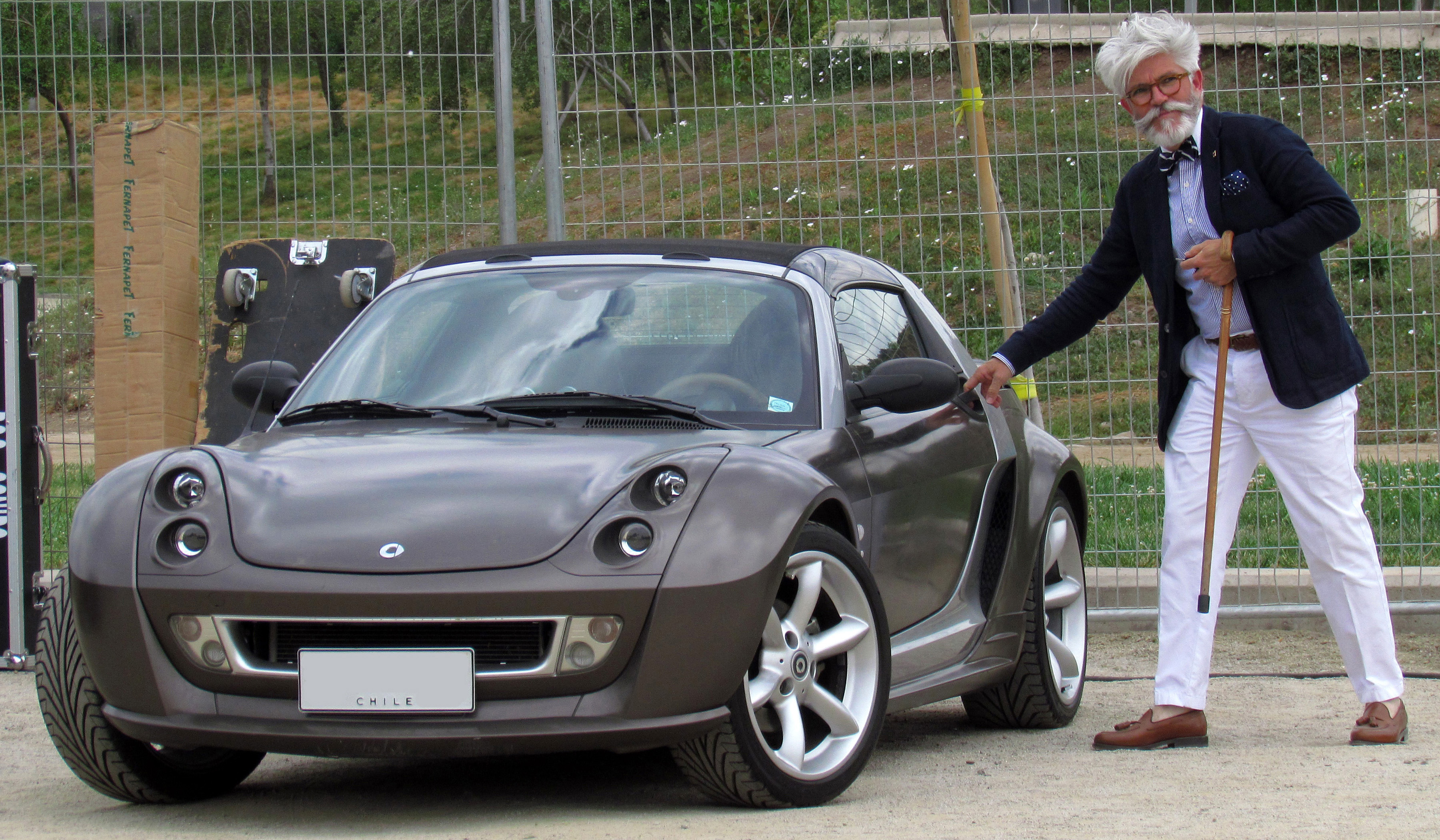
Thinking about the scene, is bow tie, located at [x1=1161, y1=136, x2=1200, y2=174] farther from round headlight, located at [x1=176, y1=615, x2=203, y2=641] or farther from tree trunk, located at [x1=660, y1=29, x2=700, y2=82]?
round headlight, located at [x1=176, y1=615, x2=203, y2=641]

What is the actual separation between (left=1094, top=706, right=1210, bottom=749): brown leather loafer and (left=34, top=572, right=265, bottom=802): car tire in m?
2.43

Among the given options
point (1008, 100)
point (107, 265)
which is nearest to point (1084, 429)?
point (1008, 100)

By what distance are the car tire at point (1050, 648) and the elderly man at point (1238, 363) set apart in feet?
1.23

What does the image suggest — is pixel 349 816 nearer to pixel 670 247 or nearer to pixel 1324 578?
pixel 670 247

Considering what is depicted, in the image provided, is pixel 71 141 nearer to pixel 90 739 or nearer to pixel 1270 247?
pixel 90 739

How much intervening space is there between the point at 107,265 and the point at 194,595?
401cm

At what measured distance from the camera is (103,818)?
3.83 metres

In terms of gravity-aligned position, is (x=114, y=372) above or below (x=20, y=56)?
below

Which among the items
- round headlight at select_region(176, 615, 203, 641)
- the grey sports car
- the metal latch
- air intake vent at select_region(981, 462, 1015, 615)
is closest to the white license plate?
the grey sports car

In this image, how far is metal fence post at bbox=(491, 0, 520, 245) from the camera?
24.2 feet

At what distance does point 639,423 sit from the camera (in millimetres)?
4137

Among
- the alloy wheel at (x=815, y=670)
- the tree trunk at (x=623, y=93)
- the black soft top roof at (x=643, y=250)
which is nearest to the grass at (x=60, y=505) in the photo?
the tree trunk at (x=623, y=93)

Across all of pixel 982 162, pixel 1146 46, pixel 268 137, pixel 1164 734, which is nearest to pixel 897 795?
pixel 1164 734

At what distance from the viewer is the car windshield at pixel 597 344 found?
14.3 ft
